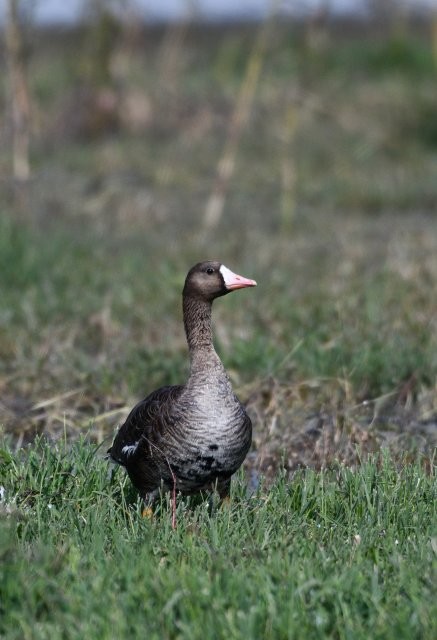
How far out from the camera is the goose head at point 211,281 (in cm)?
481

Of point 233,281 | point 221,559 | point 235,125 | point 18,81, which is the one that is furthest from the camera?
point 235,125

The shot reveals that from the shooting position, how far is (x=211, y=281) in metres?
4.86

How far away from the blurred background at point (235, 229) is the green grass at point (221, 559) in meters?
0.62

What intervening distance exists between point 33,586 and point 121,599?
27 centimetres

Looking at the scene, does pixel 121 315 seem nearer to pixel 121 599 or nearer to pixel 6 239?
pixel 6 239

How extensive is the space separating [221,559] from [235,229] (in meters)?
9.74

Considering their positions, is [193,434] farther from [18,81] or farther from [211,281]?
[18,81]

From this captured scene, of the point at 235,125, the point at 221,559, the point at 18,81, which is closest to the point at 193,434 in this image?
the point at 221,559

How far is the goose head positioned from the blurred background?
726 millimetres

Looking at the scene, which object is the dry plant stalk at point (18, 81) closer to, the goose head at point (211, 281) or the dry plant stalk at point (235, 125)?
the dry plant stalk at point (235, 125)

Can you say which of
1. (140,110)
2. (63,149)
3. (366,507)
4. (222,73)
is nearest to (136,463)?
(366,507)

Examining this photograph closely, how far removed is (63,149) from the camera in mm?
18500

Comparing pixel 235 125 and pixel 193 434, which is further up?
pixel 235 125

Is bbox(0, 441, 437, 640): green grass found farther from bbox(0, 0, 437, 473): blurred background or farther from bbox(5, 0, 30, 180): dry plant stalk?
bbox(5, 0, 30, 180): dry plant stalk
